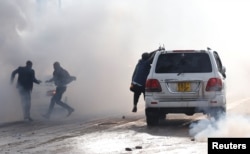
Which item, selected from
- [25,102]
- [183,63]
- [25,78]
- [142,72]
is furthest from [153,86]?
[25,78]

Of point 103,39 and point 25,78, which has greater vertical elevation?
point 103,39

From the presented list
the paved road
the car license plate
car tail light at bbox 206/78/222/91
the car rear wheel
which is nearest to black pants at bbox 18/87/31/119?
the paved road

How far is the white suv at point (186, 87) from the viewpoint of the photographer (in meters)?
12.7

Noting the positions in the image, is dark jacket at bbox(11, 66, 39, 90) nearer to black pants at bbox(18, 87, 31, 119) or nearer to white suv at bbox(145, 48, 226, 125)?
black pants at bbox(18, 87, 31, 119)

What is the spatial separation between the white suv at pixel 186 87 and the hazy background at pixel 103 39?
4923mm

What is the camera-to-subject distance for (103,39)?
25.1 metres

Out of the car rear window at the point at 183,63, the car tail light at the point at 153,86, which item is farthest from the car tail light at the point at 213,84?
the car tail light at the point at 153,86

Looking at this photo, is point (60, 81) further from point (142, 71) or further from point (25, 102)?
point (142, 71)

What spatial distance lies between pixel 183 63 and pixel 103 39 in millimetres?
12175

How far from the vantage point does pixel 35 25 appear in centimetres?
2402

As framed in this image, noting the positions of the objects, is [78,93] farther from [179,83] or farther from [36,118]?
[179,83]

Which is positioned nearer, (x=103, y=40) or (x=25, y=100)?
(x=25, y=100)

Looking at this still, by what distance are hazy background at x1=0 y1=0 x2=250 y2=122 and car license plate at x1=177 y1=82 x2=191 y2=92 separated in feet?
17.0

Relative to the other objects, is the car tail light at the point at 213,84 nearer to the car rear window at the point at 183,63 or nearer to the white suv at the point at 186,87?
the white suv at the point at 186,87
